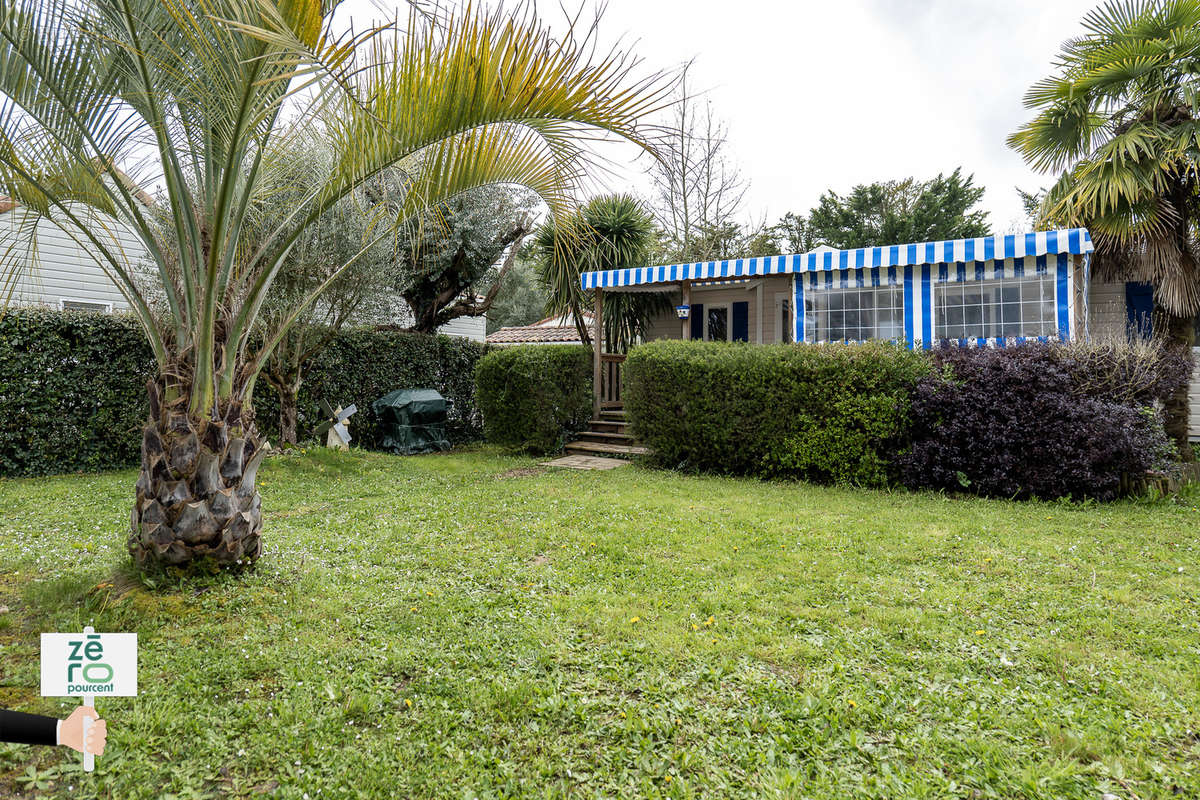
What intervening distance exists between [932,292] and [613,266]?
565cm

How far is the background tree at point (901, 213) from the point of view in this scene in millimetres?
24516

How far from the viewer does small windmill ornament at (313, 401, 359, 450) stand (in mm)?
9898

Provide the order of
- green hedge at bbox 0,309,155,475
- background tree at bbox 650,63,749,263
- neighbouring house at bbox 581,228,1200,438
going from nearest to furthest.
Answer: green hedge at bbox 0,309,155,475 < neighbouring house at bbox 581,228,1200,438 < background tree at bbox 650,63,749,263

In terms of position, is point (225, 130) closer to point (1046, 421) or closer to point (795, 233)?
point (1046, 421)

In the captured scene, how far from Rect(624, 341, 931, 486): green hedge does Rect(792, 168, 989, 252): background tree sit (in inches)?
761

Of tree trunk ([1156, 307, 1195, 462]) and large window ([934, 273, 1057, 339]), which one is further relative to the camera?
large window ([934, 273, 1057, 339])

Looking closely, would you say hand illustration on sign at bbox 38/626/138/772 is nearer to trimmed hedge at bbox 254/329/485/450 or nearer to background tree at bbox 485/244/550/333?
trimmed hedge at bbox 254/329/485/450

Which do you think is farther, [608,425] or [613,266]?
[613,266]

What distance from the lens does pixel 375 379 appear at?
1114 centimetres

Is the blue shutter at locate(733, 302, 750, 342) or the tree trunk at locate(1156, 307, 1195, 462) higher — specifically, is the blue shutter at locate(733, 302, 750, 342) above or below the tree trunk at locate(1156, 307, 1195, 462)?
above

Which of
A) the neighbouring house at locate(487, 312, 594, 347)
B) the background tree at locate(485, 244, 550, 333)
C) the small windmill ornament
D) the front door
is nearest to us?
the small windmill ornament

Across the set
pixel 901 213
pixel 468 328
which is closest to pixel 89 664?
pixel 468 328

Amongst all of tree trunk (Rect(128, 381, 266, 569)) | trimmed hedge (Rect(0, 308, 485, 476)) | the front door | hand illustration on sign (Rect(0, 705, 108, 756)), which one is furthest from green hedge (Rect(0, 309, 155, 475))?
the front door

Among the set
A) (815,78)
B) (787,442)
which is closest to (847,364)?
(787,442)
